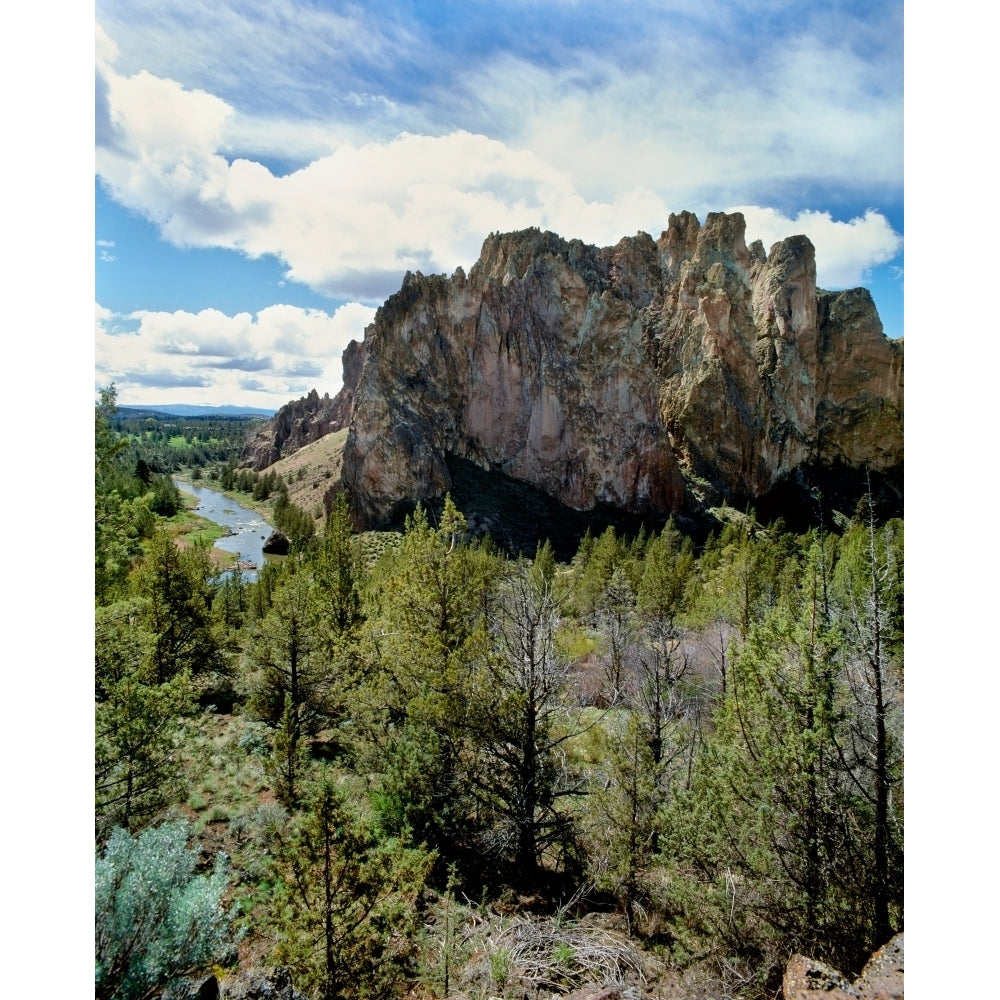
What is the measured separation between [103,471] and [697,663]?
1893 cm

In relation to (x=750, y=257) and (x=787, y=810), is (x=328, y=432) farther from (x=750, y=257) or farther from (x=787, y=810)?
(x=787, y=810)

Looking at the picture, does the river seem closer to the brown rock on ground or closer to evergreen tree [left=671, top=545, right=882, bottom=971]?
evergreen tree [left=671, top=545, right=882, bottom=971]

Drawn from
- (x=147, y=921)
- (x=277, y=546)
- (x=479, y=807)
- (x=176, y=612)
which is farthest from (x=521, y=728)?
(x=277, y=546)

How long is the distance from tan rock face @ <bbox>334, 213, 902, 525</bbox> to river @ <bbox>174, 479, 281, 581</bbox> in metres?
13.9

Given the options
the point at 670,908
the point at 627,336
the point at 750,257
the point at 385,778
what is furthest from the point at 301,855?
the point at 750,257

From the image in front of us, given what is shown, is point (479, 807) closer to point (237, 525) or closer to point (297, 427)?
point (237, 525)

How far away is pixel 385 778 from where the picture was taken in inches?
324

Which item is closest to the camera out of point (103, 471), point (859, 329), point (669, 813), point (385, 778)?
point (103, 471)

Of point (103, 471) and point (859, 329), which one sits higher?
point (859, 329)

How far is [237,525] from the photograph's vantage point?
74250 millimetres

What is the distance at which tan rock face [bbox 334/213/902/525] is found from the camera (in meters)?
68.1

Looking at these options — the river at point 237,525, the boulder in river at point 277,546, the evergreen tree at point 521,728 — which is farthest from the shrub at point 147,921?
the boulder in river at point 277,546

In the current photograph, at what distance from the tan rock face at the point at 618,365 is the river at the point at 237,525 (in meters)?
13.9

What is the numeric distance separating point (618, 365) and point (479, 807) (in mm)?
67987
